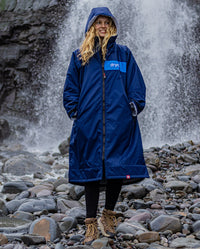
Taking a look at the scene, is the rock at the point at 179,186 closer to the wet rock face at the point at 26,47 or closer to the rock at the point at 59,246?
the rock at the point at 59,246

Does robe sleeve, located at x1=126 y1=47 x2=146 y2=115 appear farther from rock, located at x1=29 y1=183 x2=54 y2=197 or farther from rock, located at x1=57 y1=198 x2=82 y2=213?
rock, located at x1=29 y1=183 x2=54 y2=197

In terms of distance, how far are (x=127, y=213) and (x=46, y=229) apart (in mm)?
1136

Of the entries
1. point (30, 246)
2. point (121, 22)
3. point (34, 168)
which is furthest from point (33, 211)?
point (121, 22)

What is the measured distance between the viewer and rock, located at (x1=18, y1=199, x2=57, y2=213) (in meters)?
4.43

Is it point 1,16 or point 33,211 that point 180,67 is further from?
point 33,211

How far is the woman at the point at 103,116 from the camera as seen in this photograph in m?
3.05

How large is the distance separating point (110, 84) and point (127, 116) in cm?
33

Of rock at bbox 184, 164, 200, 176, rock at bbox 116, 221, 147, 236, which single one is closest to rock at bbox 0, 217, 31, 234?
rock at bbox 116, 221, 147, 236

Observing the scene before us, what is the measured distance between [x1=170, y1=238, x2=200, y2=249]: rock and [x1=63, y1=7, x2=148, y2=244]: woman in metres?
0.57

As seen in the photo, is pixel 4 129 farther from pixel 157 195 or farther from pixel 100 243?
pixel 100 243

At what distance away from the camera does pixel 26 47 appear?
1833 cm

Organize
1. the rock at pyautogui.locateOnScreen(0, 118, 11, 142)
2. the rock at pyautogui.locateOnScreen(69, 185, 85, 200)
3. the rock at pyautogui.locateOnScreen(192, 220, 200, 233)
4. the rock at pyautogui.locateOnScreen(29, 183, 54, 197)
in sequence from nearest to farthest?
the rock at pyautogui.locateOnScreen(192, 220, 200, 233)
the rock at pyautogui.locateOnScreen(69, 185, 85, 200)
the rock at pyautogui.locateOnScreen(29, 183, 54, 197)
the rock at pyautogui.locateOnScreen(0, 118, 11, 142)

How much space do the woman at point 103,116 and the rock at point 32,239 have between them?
42 centimetres

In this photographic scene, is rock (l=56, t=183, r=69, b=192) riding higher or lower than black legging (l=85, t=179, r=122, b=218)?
lower
